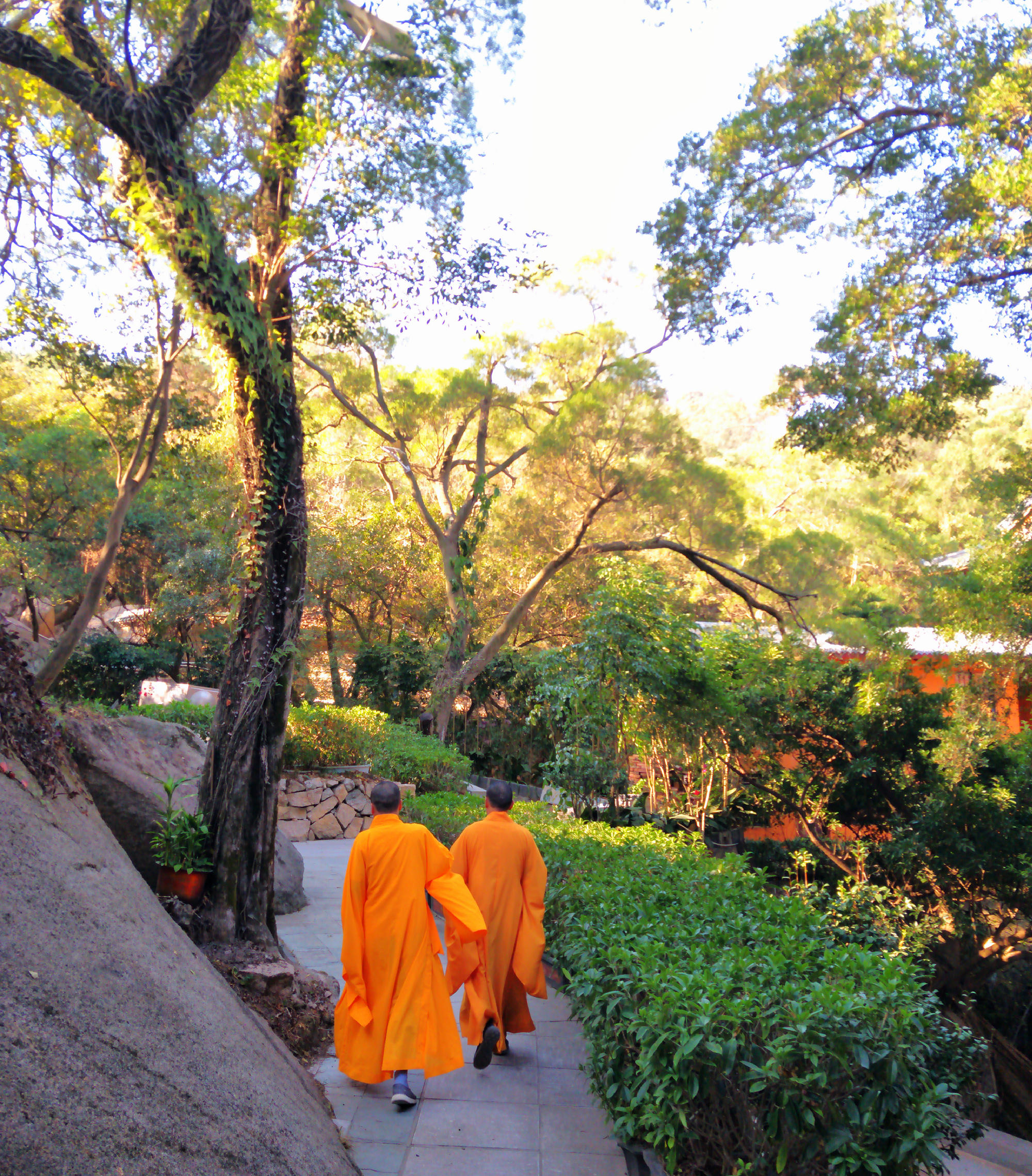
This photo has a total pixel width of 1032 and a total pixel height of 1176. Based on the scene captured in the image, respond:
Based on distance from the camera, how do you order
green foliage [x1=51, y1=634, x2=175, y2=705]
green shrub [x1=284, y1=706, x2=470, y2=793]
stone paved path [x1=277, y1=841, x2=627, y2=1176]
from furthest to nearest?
1. green foliage [x1=51, y1=634, x2=175, y2=705]
2. green shrub [x1=284, y1=706, x2=470, y2=793]
3. stone paved path [x1=277, y1=841, x2=627, y2=1176]

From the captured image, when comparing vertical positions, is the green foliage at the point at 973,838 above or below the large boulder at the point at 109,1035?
above

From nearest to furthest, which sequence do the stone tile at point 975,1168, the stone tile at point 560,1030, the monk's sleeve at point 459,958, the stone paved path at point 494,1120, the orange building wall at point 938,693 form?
1. the stone paved path at point 494,1120
2. the monk's sleeve at point 459,958
3. the stone tile at point 560,1030
4. the stone tile at point 975,1168
5. the orange building wall at point 938,693

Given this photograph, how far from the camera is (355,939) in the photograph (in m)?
4.27

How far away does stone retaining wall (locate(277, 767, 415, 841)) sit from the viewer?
11586 mm

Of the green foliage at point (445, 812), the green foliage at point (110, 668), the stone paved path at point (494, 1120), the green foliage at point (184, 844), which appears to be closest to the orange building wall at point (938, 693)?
the green foliage at point (445, 812)

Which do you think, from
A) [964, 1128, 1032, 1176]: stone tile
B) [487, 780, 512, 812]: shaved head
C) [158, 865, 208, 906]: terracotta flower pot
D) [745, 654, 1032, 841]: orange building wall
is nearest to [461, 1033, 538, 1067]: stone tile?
[487, 780, 512, 812]: shaved head

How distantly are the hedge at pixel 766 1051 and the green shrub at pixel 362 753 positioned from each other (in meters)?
8.40

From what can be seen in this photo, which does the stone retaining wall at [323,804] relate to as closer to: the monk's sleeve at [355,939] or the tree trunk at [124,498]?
the tree trunk at [124,498]

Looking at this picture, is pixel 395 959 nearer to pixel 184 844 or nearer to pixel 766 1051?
pixel 184 844

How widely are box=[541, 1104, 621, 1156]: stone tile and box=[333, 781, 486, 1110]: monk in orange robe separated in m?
0.49

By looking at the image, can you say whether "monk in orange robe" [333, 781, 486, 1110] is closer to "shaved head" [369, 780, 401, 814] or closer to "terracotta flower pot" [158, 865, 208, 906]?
"shaved head" [369, 780, 401, 814]

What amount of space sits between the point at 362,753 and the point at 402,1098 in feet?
30.1

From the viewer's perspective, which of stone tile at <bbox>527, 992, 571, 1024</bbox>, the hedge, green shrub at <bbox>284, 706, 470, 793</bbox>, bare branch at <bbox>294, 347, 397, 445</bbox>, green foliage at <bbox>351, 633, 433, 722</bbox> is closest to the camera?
the hedge

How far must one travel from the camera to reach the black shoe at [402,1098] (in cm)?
412
